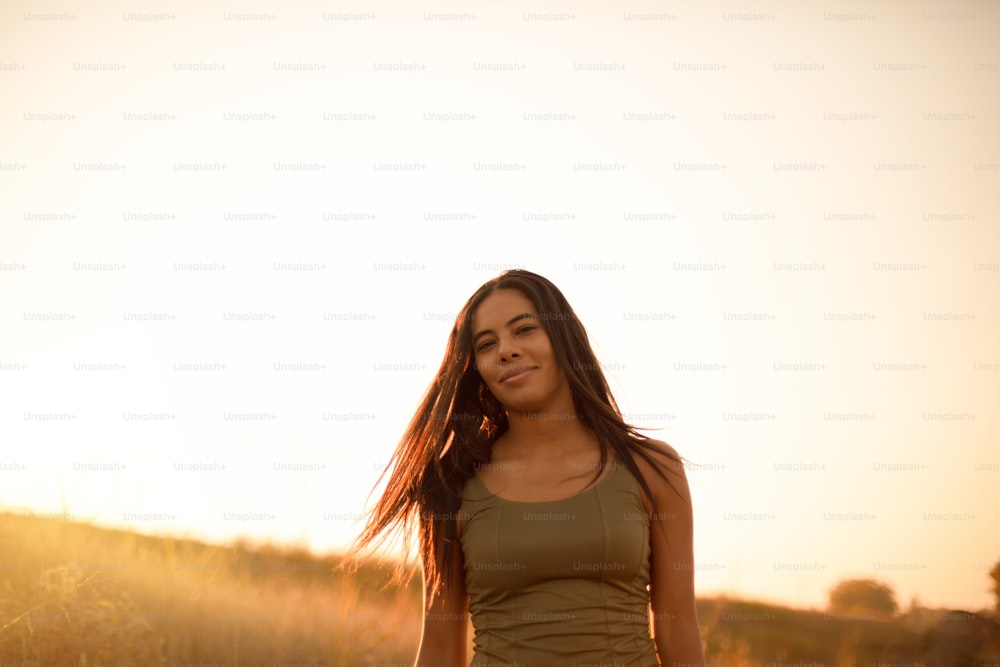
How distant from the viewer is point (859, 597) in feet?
25.2

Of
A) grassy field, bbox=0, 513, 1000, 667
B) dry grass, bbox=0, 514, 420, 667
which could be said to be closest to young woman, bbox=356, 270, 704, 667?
grassy field, bbox=0, 513, 1000, 667

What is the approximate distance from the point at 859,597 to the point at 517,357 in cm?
613

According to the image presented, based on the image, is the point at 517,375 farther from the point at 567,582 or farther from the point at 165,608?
the point at 165,608

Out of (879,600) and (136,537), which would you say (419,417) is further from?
(879,600)

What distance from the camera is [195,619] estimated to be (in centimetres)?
446

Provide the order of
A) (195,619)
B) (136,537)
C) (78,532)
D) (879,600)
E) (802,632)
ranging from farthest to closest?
1. (802,632)
2. (879,600)
3. (136,537)
4. (78,532)
5. (195,619)

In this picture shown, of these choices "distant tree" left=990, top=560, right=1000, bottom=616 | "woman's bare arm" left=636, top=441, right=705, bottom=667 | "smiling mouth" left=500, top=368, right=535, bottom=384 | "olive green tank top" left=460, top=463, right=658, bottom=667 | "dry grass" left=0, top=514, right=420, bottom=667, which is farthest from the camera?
"distant tree" left=990, top=560, right=1000, bottom=616

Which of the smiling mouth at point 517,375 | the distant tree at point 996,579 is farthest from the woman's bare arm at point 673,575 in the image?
the distant tree at point 996,579

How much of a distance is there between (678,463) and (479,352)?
1.09m

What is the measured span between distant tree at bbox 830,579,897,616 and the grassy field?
2.85ft

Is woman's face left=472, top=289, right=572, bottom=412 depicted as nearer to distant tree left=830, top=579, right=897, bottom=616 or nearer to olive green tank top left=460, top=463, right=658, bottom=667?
olive green tank top left=460, top=463, right=658, bottom=667

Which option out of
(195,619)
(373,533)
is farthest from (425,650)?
(195,619)

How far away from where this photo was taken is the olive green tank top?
119 inches

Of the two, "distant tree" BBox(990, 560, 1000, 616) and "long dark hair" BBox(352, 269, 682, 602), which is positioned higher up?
"long dark hair" BBox(352, 269, 682, 602)
